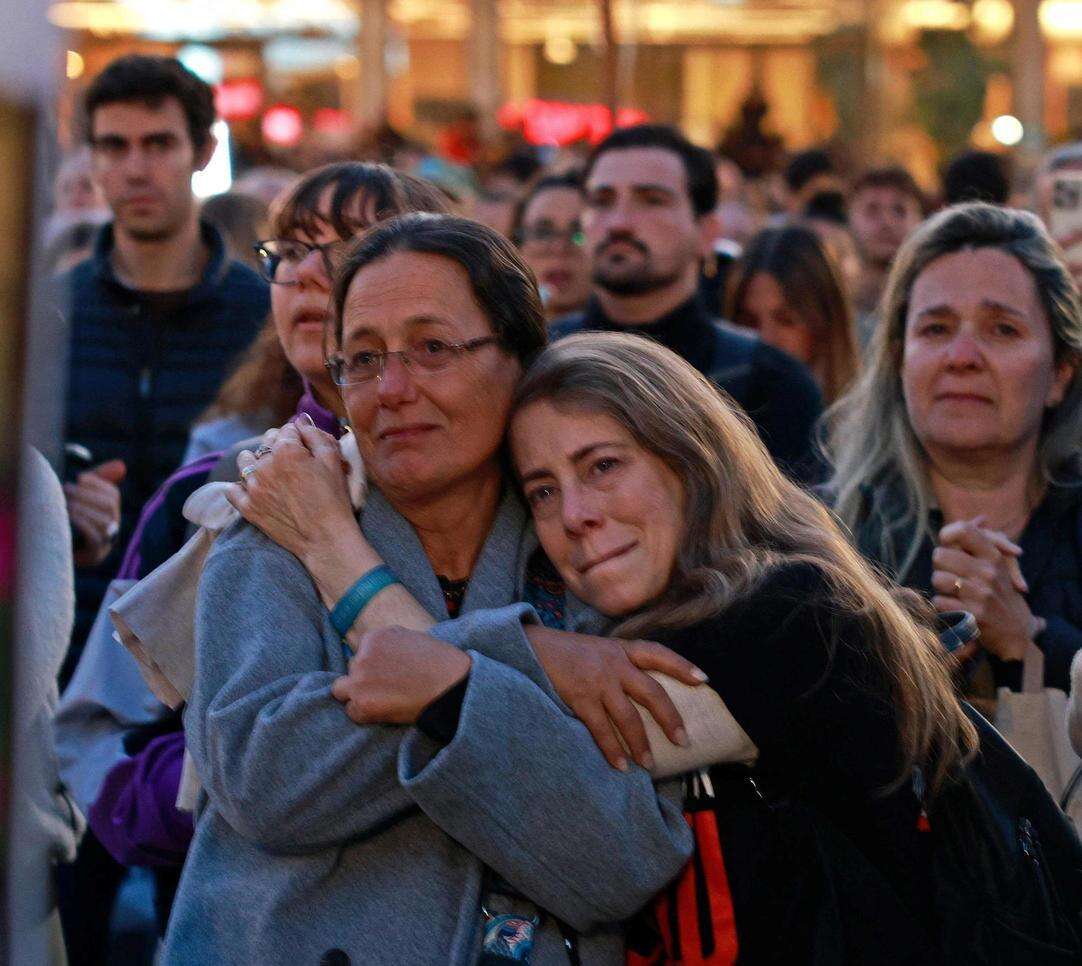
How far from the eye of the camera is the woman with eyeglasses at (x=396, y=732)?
2281 mm

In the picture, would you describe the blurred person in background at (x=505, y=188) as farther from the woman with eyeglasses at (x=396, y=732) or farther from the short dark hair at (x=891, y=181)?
the woman with eyeglasses at (x=396, y=732)

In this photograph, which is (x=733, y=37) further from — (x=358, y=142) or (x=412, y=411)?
(x=412, y=411)

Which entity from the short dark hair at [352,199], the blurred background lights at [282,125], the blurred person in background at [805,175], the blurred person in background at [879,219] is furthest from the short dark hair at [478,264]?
the blurred background lights at [282,125]

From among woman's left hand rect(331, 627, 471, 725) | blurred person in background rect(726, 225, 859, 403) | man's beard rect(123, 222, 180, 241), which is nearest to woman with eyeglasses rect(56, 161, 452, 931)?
woman's left hand rect(331, 627, 471, 725)

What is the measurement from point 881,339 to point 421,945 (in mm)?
2143

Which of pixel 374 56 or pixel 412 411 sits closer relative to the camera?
pixel 412 411

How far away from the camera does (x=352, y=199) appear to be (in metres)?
3.25

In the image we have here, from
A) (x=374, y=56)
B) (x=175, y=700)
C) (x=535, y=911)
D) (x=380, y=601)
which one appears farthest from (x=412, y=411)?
(x=374, y=56)

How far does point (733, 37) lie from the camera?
25.0m

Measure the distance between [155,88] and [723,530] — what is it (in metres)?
3.93

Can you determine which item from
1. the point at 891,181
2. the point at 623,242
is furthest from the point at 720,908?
the point at 891,181

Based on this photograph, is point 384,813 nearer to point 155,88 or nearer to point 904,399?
point 904,399

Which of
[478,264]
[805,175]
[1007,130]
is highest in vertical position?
[478,264]

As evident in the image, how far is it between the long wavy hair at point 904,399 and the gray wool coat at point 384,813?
4.87 ft
